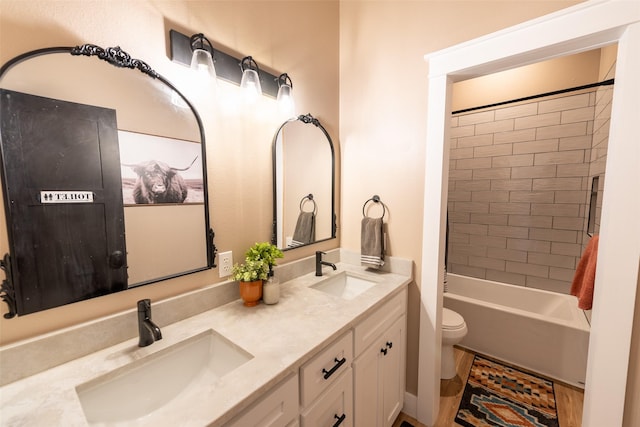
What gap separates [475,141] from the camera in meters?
2.75

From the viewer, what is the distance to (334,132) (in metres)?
1.84

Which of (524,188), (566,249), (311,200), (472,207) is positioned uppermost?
(524,188)

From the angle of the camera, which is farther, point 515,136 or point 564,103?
point 515,136

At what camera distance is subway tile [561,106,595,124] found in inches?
86.8

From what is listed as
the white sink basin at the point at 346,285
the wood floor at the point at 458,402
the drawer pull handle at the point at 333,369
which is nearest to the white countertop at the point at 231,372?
the drawer pull handle at the point at 333,369

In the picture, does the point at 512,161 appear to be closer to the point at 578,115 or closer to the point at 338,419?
the point at 578,115

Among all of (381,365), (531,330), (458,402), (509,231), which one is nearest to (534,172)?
(509,231)

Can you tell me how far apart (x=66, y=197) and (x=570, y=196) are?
11.2 feet

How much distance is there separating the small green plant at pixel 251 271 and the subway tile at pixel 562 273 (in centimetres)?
273

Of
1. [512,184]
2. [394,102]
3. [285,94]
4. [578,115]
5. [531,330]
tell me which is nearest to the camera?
[285,94]

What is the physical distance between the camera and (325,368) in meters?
0.96

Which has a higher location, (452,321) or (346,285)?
(346,285)

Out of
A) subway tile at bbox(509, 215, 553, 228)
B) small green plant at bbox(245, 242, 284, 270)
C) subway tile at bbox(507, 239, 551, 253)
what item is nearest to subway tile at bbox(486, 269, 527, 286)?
subway tile at bbox(507, 239, 551, 253)

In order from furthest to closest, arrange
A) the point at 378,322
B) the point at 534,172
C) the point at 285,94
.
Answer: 1. the point at 534,172
2. the point at 285,94
3. the point at 378,322
